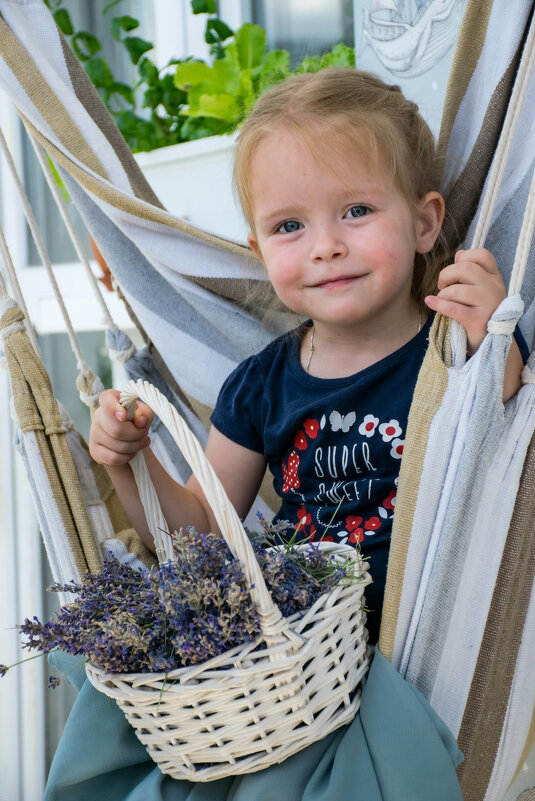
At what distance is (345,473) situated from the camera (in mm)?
935

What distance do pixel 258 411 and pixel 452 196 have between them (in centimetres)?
36

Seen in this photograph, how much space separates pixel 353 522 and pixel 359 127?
44 centimetres

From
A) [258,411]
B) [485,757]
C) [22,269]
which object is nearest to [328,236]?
[258,411]

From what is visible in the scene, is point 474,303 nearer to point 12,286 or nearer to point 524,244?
point 524,244

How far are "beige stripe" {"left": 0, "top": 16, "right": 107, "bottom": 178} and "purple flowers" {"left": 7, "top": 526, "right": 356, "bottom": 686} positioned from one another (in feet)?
2.01

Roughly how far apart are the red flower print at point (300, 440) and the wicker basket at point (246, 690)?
33cm

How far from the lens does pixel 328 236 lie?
2.86 feet

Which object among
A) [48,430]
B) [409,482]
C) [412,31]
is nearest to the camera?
[409,482]

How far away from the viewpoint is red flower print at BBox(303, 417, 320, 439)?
975mm

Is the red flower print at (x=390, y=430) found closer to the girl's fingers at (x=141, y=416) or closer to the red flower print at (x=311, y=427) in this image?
the red flower print at (x=311, y=427)

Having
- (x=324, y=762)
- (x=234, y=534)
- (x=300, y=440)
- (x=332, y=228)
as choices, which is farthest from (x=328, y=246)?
(x=324, y=762)

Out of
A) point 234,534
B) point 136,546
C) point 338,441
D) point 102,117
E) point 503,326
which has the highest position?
point 102,117

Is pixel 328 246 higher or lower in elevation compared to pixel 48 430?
higher

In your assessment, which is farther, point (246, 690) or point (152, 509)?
point (152, 509)
